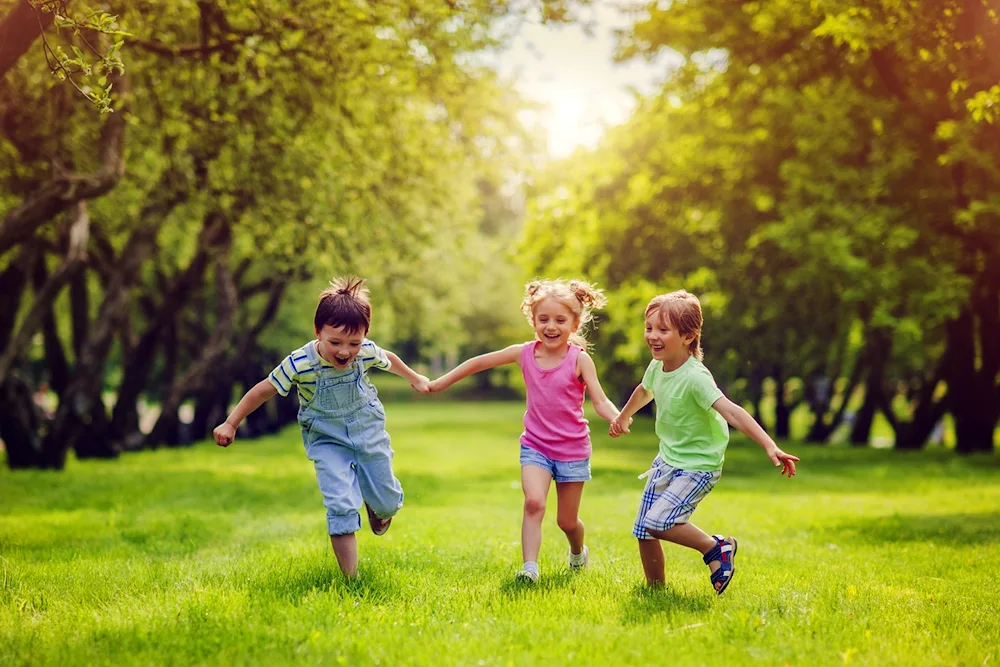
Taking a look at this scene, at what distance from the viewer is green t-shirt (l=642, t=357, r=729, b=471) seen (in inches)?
226

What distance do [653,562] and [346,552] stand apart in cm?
197

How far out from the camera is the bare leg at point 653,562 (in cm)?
592

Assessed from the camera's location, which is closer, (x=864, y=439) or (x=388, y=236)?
(x=388, y=236)

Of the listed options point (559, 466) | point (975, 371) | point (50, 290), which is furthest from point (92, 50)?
point (975, 371)

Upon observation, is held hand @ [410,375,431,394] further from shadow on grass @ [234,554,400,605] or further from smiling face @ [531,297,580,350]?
shadow on grass @ [234,554,400,605]

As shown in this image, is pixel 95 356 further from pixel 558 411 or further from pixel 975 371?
pixel 975 371

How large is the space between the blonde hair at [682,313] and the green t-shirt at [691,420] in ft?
0.58

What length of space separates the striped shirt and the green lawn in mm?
1207

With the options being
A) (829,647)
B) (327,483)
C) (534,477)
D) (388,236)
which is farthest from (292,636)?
(388,236)

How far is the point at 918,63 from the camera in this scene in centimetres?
1297

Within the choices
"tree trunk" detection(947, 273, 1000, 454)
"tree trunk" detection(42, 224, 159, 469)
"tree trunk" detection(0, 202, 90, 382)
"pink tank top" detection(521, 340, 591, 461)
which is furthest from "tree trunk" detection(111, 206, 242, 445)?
"tree trunk" detection(947, 273, 1000, 454)

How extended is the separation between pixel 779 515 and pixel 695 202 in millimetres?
10100

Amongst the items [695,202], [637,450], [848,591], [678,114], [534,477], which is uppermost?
[678,114]

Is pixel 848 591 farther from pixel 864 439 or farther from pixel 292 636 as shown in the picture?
pixel 864 439
